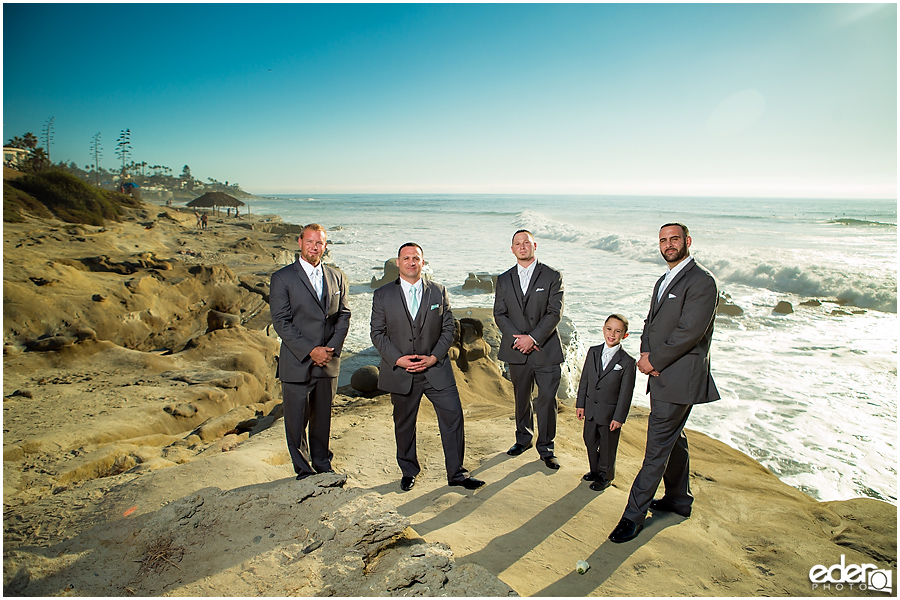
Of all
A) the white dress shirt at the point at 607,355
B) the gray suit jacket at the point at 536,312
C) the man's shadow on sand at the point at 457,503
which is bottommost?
the man's shadow on sand at the point at 457,503

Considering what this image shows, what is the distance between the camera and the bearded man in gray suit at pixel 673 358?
3.12 metres

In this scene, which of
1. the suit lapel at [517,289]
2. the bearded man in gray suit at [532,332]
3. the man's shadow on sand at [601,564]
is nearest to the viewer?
the man's shadow on sand at [601,564]

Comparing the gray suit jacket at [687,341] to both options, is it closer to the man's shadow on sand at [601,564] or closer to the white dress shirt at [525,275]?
the man's shadow on sand at [601,564]

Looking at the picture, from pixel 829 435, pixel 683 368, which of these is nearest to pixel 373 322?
pixel 683 368

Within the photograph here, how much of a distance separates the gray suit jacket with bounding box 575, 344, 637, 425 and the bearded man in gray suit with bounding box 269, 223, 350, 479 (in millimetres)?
2154

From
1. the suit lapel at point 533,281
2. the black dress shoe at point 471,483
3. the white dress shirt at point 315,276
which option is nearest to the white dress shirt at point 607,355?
the suit lapel at point 533,281

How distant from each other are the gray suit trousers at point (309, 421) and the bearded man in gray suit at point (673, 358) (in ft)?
8.00

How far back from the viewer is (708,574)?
282 centimetres

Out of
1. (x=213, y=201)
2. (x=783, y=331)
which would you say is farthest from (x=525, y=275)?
(x=213, y=201)

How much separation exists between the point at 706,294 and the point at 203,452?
16.4 ft

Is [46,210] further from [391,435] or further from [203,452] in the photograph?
[391,435]

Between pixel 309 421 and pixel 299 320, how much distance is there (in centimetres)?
93

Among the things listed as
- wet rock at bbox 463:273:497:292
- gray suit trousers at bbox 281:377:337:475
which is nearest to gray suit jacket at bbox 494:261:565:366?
gray suit trousers at bbox 281:377:337:475

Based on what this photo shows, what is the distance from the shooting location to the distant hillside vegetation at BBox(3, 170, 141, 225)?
61.9 ft
